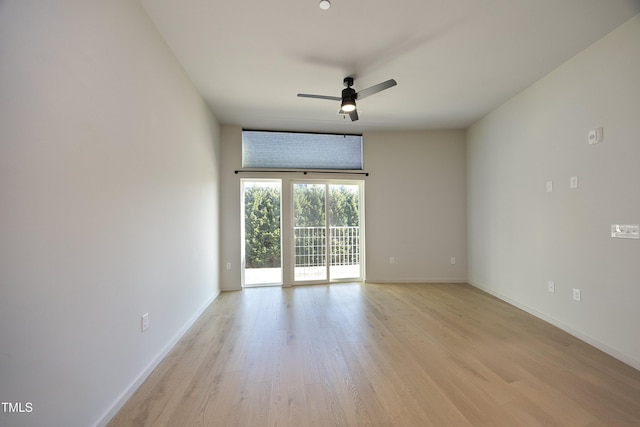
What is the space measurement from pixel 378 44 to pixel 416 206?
306 centimetres

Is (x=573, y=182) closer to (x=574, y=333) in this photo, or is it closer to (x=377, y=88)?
(x=574, y=333)

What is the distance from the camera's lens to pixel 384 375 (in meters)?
1.90

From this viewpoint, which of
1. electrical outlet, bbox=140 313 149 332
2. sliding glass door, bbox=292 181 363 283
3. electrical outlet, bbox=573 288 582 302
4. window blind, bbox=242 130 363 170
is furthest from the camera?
sliding glass door, bbox=292 181 363 283

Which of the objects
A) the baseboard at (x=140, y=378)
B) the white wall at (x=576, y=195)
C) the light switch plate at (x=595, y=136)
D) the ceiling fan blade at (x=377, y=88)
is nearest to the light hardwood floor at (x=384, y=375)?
the baseboard at (x=140, y=378)

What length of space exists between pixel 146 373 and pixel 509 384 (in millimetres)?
2730

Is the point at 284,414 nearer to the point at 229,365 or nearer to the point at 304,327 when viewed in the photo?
the point at 229,365

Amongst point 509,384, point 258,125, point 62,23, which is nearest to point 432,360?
point 509,384

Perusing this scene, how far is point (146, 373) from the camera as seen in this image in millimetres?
1888

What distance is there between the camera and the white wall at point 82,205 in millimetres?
969

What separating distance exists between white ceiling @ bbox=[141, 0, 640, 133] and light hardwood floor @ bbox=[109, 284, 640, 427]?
9.32ft

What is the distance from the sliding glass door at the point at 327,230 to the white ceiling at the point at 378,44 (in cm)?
163

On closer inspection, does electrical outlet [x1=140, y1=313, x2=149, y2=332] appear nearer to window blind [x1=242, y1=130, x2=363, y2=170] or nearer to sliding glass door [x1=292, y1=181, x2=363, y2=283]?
sliding glass door [x1=292, y1=181, x2=363, y2=283]

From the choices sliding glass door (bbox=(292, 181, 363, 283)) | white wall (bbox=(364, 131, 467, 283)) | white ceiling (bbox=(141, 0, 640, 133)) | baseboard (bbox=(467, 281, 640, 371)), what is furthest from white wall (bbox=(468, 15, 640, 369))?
sliding glass door (bbox=(292, 181, 363, 283))

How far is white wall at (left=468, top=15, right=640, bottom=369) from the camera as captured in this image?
6.89 ft
